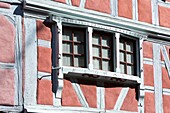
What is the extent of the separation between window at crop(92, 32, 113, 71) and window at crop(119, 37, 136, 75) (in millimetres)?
332

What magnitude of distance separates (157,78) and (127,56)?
0.97 metres

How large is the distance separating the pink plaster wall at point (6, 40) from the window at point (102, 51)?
1.90 metres

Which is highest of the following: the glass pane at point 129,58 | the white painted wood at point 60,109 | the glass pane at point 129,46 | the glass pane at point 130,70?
the glass pane at point 129,46

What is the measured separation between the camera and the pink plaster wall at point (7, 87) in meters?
9.38

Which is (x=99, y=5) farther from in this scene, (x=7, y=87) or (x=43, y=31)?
(x=7, y=87)

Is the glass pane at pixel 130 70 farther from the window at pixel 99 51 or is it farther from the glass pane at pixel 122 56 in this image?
the glass pane at pixel 122 56

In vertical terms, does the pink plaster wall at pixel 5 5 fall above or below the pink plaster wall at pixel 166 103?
above

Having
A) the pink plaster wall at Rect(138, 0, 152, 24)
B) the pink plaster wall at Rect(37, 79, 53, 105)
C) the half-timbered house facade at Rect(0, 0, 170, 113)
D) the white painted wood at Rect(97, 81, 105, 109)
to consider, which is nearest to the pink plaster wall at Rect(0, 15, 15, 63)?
the half-timbered house facade at Rect(0, 0, 170, 113)

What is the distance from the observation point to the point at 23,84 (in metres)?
9.66

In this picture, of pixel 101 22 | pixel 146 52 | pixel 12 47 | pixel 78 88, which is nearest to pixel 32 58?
pixel 12 47

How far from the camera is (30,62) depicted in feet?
32.2

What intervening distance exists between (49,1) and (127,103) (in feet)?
8.81

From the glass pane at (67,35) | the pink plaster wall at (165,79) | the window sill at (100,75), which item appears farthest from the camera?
the pink plaster wall at (165,79)

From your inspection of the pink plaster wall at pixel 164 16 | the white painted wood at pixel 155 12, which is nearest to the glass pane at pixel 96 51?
the white painted wood at pixel 155 12
